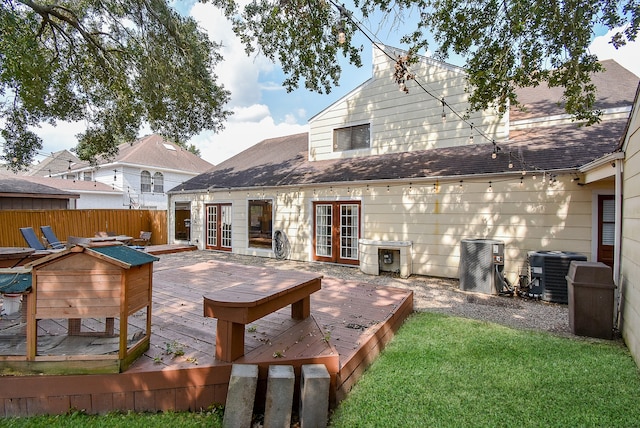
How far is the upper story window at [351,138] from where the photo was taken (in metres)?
9.70

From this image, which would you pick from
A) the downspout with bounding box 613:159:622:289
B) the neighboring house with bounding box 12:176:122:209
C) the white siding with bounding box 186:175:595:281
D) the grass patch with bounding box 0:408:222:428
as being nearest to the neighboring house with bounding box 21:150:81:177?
the neighboring house with bounding box 12:176:122:209

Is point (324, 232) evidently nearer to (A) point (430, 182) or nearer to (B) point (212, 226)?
(A) point (430, 182)

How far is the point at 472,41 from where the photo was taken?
514 centimetres

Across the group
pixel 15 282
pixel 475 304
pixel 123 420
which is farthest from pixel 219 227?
pixel 123 420

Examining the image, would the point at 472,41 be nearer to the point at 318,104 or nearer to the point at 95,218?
the point at 318,104

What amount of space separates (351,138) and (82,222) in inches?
442

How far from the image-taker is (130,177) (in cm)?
1770

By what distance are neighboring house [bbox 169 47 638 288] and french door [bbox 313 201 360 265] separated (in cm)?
3

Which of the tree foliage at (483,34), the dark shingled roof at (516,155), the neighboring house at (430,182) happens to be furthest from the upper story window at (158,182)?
the tree foliage at (483,34)

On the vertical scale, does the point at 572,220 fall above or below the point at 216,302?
above

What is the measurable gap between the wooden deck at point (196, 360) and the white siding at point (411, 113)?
5834 mm

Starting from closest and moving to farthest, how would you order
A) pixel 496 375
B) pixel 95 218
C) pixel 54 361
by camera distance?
pixel 54 361, pixel 496 375, pixel 95 218

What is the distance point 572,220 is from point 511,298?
1.98m

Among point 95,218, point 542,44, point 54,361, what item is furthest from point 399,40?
point 95,218
